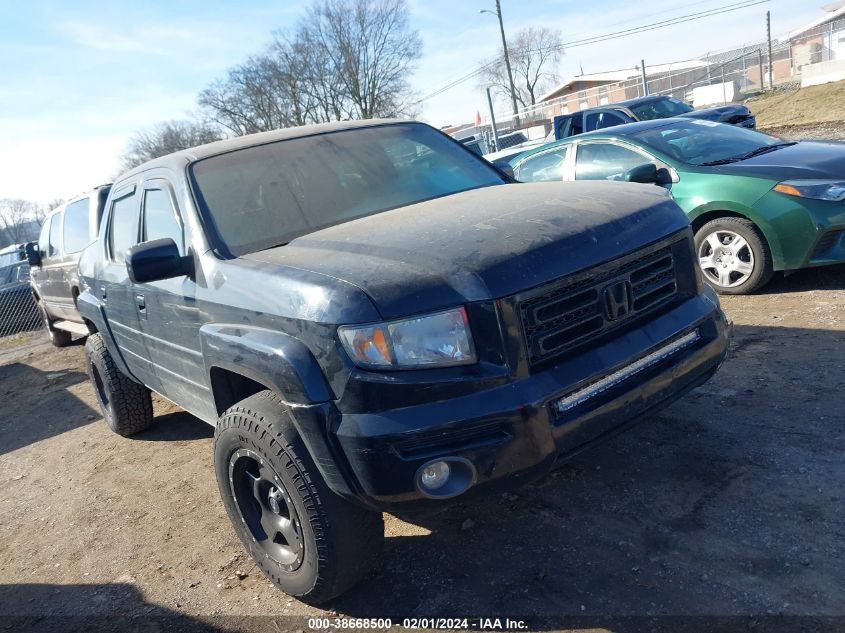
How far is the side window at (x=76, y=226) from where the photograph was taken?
807 cm

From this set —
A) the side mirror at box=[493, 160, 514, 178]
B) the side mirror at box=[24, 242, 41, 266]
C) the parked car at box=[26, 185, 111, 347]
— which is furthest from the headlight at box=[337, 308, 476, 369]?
the side mirror at box=[24, 242, 41, 266]

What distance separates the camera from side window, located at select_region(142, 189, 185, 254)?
3.38m

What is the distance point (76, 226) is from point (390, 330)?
7.53 metres

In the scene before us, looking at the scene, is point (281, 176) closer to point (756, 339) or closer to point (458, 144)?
point (458, 144)

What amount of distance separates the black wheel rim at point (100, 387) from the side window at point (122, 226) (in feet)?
4.26

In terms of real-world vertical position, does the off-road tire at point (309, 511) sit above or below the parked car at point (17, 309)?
above

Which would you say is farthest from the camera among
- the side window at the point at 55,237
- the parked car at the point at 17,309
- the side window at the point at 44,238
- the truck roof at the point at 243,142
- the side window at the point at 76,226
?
the parked car at the point at 17,309

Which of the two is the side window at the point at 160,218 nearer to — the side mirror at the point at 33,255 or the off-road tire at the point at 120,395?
the off-road tire at the point at 120,395

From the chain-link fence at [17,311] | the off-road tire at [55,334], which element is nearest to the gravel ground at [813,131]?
the off-road tire at [55,334]

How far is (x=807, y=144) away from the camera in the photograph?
6004 mm

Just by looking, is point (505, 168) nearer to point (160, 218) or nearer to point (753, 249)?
point (160, 218)

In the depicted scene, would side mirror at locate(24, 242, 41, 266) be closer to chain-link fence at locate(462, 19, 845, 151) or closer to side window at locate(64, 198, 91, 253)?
side window at locate(64, 198, 91, 253)

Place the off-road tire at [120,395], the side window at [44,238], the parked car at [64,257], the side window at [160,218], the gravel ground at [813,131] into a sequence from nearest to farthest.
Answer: the side window at [160,218] < the off-road tire at [120,395] < the parked car at [64,257] < the side window at [44,238] < the gravel ground at [813,131]

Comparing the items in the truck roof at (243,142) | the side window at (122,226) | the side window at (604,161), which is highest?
the truck roof at (243,142)
